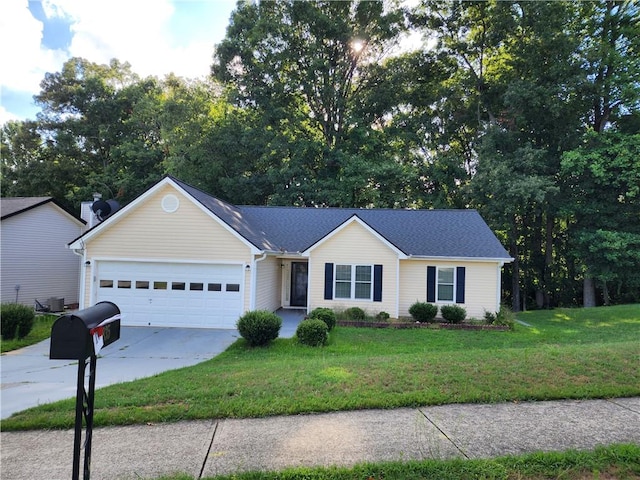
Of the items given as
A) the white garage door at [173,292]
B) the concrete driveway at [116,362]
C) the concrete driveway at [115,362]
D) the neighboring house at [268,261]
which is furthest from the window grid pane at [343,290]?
the concrete driveway at [115,362]

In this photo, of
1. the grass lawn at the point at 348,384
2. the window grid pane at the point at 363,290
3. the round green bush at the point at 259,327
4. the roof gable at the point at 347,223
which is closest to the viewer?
the grass lawn at the point at 348,384

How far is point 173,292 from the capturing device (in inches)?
522

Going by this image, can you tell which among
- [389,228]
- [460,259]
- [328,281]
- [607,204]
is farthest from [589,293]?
[328,281]

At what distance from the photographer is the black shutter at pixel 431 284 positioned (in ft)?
50.0

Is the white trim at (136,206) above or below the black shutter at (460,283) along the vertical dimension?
above

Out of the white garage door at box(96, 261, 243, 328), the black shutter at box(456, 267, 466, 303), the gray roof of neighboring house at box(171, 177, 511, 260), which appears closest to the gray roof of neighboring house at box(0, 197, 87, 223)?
the white garage door at box(96, 261, 243, 328)

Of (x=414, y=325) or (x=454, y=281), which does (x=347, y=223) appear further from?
(x=454, y=281)

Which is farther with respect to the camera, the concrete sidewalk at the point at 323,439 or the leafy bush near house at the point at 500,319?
the leafy bush near house at the point at 500,319

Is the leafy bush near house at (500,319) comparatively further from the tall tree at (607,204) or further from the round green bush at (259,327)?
the tall tree at (607,204)

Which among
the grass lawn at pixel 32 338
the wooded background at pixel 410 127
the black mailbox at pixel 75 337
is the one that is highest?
the wooded background at pixel 410 127

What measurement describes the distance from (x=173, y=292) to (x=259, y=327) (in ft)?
16.4

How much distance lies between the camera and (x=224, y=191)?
26328mm

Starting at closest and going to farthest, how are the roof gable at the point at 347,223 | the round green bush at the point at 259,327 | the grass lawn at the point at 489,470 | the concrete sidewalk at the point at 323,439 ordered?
the grass lawn at the point at 489,470, the concrete sidewalk at the point at 323,439, the round green bush at the point at 259,327, the roof gable at the point at 347,223

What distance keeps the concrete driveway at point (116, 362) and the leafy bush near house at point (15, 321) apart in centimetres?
75
